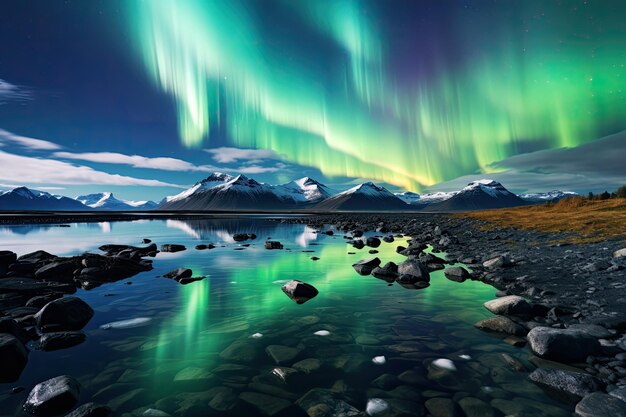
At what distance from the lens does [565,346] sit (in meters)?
7.25

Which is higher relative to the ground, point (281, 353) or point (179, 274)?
point (179, 274)

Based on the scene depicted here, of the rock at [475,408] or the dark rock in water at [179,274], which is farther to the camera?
the dark rock in water at [179,274]

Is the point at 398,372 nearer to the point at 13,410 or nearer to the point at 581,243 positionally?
the point at 13,410

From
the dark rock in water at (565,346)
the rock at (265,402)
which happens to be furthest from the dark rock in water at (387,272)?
the rock at (265,402)

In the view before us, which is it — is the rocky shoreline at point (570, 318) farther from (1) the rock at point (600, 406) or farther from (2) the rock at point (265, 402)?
(2) the rock at point (265, 402)

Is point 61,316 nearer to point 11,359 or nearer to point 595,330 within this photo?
point 11,359

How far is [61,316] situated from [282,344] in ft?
22.7

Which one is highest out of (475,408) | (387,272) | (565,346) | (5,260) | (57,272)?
(5,260)

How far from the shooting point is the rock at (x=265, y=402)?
224 inches

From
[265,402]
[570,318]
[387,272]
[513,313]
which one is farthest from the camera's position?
[387,272]

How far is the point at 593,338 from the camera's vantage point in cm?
733

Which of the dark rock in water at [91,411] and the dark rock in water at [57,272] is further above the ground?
the dark rock in water at [57,272]

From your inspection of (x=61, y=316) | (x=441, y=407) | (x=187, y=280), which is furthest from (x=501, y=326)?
(x=187, y=280)

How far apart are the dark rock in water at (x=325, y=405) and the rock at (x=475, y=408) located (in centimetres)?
179
